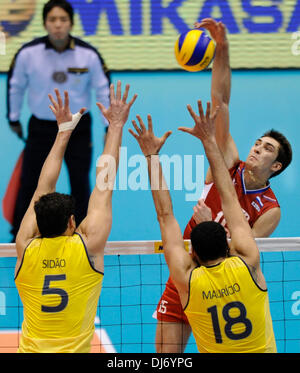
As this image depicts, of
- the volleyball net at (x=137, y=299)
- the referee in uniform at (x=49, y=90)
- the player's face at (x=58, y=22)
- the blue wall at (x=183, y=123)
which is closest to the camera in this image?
the volleyball net at (x=137, y=299)

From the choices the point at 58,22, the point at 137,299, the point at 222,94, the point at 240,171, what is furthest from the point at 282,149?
the point at 58,22

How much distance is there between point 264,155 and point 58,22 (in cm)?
470

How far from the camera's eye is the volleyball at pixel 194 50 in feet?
19.0

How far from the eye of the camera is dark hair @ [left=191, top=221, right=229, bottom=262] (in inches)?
142

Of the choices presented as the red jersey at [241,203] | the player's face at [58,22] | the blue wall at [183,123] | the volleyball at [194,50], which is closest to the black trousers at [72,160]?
the blue wall at [183,123]

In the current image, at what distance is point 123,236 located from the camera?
9039 mm

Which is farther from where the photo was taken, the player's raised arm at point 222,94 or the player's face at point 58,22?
the player's face at point 58,22

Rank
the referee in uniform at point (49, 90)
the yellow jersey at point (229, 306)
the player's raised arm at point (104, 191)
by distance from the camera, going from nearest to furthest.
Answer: the yellow jersey at point (229, 306), the player's raised arm at point (104, 191), the referee in uniform at point (49, 90)

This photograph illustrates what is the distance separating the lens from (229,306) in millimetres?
3598

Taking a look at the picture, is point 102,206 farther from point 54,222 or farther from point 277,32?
point 277,32

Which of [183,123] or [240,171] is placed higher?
[183,123]

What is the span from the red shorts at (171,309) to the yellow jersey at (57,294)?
3.44 feet

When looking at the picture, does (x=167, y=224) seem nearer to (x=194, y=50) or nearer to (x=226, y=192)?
(x=226, y=192)

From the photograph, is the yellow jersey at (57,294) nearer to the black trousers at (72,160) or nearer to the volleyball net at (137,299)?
the volleyball net at (137,299)
